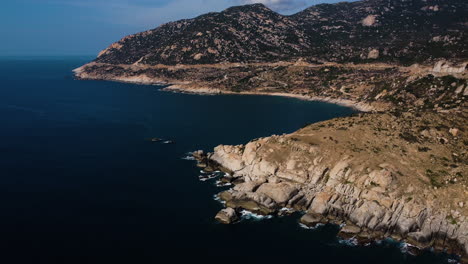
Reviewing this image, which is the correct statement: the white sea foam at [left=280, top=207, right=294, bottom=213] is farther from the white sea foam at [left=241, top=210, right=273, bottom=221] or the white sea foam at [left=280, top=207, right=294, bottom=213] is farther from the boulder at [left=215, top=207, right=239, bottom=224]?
the boulder at [left=215, top=207, right=239, bottom=224]

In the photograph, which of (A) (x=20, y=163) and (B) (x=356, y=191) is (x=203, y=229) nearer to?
(B) (x=356, y=191)

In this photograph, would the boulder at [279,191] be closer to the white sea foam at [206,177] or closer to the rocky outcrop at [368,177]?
the rocky outcrop at [368,177]

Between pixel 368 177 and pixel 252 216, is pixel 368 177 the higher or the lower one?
the higher one

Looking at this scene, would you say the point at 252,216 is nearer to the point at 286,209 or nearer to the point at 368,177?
the point at 286,209

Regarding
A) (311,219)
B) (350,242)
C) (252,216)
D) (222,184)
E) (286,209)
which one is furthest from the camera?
(222,184)

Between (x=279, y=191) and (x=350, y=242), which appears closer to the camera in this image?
(x=350, y=242)

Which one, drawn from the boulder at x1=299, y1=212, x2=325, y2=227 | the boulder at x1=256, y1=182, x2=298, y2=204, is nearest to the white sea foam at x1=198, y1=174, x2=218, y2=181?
the boulder at x1=256, y1=182, x2=298, y2=204

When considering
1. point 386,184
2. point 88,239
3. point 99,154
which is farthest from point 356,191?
point 99,154

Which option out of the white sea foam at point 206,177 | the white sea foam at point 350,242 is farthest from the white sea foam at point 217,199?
the white sea foam at point 350,242

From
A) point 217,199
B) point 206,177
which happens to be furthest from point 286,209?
point 206,177
